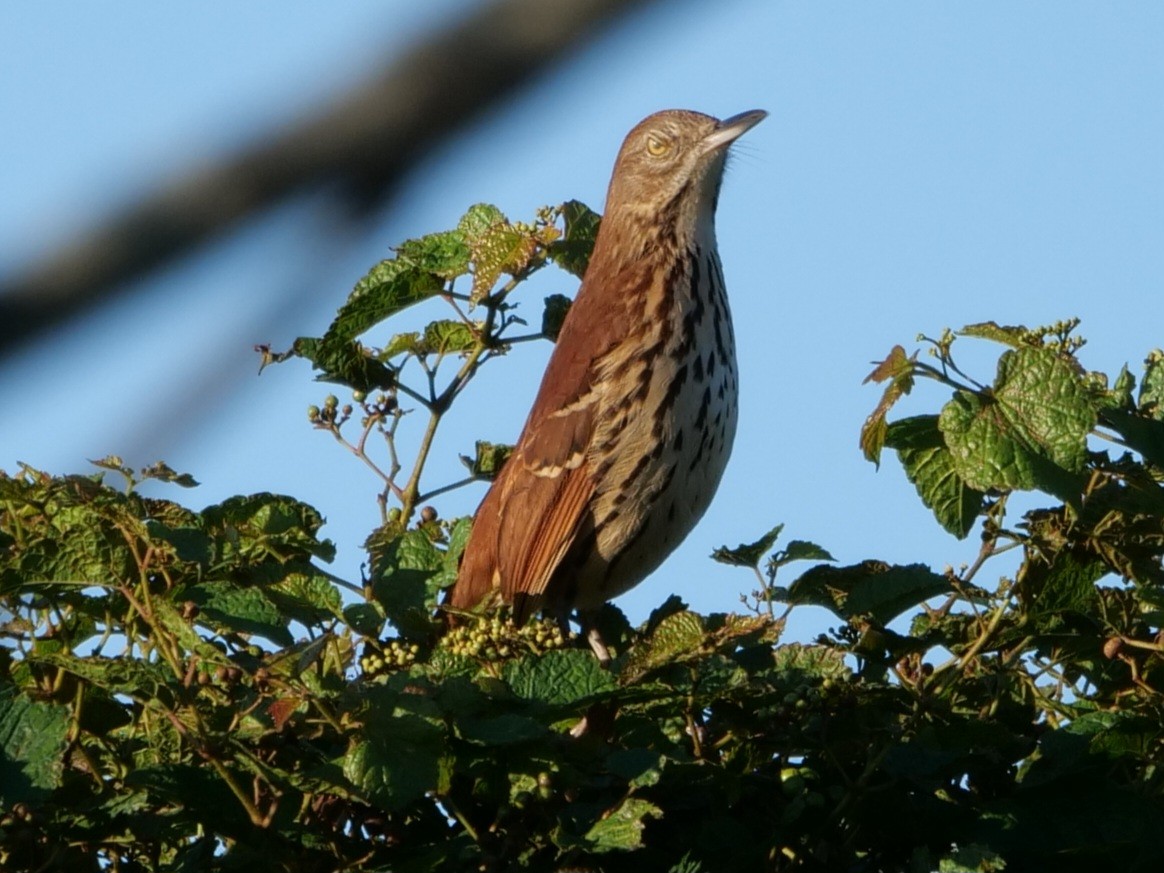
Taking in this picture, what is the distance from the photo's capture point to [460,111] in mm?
618

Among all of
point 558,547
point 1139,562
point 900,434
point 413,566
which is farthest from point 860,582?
point 558,547

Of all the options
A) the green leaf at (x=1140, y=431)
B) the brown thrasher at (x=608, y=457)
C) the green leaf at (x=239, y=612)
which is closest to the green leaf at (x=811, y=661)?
the green leaf at (x=1140, y=431)

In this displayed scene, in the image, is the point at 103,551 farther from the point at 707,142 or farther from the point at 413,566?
the point at 707,142

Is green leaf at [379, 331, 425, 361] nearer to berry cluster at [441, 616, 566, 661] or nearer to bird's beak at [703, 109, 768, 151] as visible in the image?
berry cluster at [441, 616, 566, 661]

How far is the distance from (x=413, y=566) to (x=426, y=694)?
72 centimetres

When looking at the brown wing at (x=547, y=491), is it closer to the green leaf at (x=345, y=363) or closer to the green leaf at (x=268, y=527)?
the green leaf at (x=345, y=363)

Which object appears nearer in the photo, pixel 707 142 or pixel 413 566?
pixel 413 566

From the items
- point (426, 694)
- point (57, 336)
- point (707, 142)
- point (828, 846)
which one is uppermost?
point (707, 142)

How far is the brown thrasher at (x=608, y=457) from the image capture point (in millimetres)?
4543

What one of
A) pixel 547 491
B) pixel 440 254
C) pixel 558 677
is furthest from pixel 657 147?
pixel 558 677

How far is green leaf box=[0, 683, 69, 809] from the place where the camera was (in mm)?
2418

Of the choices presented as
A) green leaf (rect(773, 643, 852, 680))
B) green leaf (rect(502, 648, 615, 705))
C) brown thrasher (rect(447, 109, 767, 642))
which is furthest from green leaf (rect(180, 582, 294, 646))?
brown thrasher (rect(447, 109, 767, 642))

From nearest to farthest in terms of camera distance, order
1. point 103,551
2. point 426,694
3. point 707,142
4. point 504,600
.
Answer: point 426,694 → point 103,551 → point 504,600 → point 707,142

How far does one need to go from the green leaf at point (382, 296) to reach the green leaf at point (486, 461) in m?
0.51
